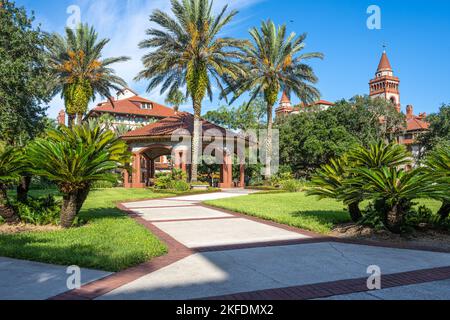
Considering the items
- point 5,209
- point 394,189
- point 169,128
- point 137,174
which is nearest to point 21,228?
point 5,209

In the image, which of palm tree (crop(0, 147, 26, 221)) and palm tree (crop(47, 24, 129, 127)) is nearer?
palm tree (crop(0, 147, 26, 221))

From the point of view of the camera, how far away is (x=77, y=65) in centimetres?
3095

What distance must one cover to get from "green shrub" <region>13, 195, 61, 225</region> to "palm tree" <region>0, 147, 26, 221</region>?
280 millimetres

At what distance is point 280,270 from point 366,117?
49.6m

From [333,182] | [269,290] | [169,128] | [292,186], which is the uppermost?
[169,128]

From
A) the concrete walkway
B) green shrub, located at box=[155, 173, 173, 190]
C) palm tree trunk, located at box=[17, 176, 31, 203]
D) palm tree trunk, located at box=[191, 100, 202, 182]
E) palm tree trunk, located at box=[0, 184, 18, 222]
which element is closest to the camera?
the concrete walkway

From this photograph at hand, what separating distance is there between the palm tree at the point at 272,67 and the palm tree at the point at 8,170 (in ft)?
72.9

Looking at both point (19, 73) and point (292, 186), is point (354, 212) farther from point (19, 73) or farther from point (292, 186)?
point (19, 73)

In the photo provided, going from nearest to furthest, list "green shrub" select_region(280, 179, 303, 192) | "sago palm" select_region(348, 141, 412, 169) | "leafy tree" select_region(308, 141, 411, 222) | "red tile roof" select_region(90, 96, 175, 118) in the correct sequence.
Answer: "leafy tree" select_region(308, 141, 411, 222) < "sago palm" select_region(348, 141, 412, 169) < "green shrub" select_region(280, 179, 303, 192) < "red tile roof" select_region(90, 96, 175, 118)

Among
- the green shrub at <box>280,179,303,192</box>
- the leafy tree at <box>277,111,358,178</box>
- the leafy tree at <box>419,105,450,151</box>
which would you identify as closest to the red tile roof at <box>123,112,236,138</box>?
the green shrub at <box>280,179,303,192</box>

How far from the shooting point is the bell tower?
106 meters

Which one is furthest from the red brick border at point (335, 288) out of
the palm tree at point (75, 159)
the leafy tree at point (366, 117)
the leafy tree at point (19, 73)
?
the leafy tree at point (366, 117)

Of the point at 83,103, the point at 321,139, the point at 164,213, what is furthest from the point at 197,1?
the point at 321,139

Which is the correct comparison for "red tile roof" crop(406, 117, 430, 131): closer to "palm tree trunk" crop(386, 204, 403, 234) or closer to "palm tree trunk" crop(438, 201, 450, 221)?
"palm tree trunk" crop(438, 201, 450, 221)
